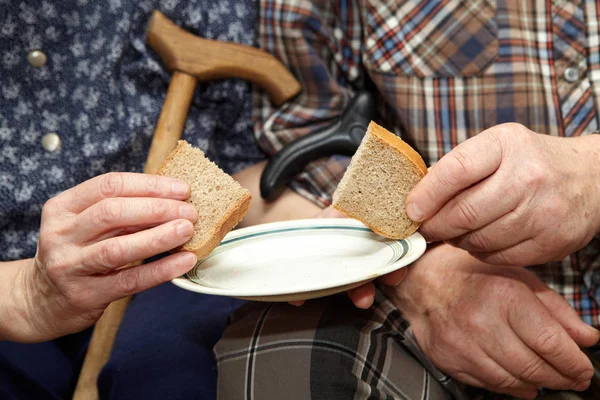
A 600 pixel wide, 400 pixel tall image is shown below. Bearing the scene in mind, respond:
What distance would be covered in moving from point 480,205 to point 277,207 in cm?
58

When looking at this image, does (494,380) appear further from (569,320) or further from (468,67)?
(468,67)

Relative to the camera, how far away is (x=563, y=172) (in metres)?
0.80

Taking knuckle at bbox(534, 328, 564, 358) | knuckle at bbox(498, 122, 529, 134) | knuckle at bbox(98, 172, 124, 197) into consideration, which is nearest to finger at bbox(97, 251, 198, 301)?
knuckle at bbox(98, 172, 124, 197)

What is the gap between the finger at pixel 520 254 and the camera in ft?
2.71

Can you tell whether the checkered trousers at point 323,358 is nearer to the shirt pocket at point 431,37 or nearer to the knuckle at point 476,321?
the knuckle at point 476,321

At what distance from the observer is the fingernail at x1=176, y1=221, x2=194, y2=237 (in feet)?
2.40

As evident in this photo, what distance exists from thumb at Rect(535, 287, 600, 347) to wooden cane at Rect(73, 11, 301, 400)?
622mm

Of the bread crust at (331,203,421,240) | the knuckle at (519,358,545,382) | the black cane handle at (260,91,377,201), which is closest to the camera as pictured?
the bread crust at (331,203,421,240)

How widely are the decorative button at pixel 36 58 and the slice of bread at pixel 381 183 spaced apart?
2.08 feet

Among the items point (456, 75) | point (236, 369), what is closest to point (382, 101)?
point (456, 75)

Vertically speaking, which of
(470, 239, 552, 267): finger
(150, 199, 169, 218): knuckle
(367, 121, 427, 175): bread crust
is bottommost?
(470, 239, 552, 267): finger

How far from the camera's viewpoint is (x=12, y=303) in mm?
916

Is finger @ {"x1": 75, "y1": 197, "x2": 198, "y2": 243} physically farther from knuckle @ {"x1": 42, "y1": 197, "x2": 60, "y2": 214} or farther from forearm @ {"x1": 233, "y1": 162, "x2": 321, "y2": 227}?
forearm @ {"x1": 233, "y1": 162, "x2": 321, "y2": 227}

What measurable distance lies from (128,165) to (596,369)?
924 millimetres
